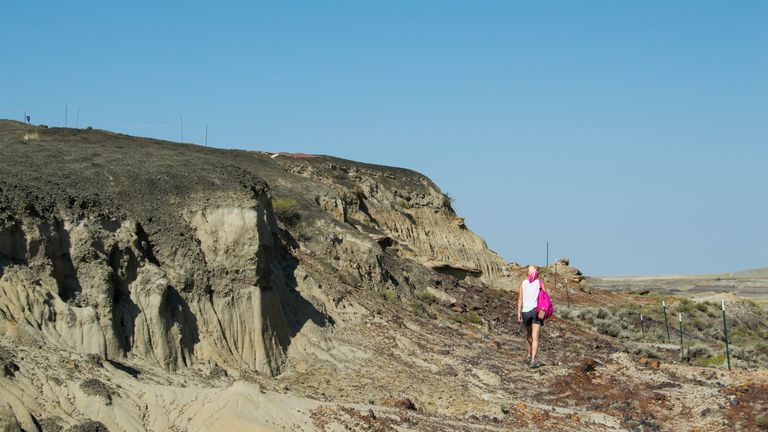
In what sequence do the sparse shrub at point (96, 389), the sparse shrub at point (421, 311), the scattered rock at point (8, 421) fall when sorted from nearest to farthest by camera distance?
A: the scattered rock at point (8, 421), the sparse shrub at point (96, 389), the sparse shrub at point (421, 311)

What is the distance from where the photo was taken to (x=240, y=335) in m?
24.4

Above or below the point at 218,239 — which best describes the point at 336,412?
below

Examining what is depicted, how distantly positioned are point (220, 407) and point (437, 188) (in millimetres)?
40238

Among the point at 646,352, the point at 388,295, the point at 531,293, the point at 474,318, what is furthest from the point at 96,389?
the point at 646,352

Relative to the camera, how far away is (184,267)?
A: 2442 centimetres

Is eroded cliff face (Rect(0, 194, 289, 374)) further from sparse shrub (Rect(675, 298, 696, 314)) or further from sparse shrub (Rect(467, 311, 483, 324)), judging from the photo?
sparse shrub (Rect(675, 298, 696, 314))

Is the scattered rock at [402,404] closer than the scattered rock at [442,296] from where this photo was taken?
Yes

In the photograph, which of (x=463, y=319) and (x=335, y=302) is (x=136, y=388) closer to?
(x=335, y=302)

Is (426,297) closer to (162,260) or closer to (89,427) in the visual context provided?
(162,260)

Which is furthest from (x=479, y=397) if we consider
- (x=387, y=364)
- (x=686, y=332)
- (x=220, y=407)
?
(x=686, y=332)

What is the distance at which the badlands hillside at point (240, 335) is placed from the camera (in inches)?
703

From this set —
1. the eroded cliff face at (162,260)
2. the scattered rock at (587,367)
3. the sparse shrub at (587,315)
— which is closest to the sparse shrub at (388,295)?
the eroded cliff face at (162,260)

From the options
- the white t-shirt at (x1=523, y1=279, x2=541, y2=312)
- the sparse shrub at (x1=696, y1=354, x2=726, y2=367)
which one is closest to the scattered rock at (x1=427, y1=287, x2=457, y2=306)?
the sparse shrub at (x1=696, y1=354, x2=726, y2=367)

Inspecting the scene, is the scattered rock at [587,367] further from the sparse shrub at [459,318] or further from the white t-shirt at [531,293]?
the sparse shrub at [459,318]
